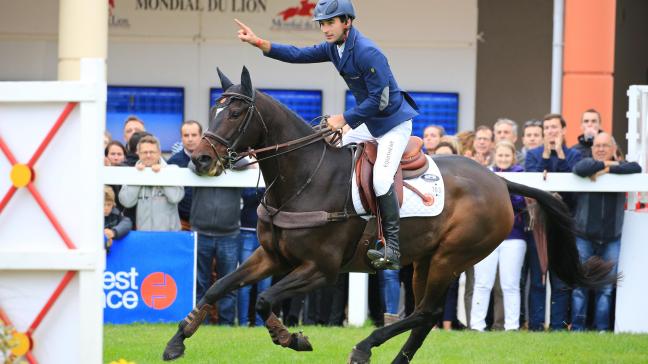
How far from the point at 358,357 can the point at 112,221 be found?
4.02 meters

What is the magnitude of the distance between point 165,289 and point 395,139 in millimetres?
3996

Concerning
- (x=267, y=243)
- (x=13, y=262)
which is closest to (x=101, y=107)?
(x=13, y=262)

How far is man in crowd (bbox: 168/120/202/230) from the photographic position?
12.0 metres

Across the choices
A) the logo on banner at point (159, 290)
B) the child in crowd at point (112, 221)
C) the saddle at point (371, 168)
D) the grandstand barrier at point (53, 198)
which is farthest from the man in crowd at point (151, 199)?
the grandstand barrier at point (53, 198)

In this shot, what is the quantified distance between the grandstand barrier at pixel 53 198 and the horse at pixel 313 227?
2314 millimetres

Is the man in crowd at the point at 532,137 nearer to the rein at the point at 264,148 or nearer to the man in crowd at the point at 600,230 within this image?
the man in crowd at the point at 600,230

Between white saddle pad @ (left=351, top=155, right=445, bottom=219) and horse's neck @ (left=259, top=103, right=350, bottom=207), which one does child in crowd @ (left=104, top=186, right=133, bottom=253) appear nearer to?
horse's neck @ (left=259, top=103, right=350, bottom=207)

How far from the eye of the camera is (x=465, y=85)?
1756 cm

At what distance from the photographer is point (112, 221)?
1151 centimetres

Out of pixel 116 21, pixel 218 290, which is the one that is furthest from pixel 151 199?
pixel 116 21

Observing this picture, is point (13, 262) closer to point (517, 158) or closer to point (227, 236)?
point (227, 236)

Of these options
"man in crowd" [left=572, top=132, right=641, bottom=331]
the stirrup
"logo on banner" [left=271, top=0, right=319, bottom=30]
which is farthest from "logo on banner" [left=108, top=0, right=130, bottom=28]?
the stirrup

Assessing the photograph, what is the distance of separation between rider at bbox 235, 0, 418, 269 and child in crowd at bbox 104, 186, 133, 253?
3.58 metres

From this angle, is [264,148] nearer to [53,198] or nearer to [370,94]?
[370,94]
